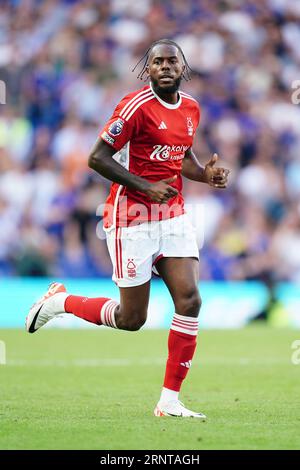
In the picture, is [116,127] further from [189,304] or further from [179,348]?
[179,348]

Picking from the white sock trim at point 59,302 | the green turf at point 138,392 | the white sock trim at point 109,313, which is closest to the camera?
the green turf at point 138,392

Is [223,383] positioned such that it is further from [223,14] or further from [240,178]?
[223,14]

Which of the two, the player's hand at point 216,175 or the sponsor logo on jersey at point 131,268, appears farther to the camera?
the player's hand at point 216,175

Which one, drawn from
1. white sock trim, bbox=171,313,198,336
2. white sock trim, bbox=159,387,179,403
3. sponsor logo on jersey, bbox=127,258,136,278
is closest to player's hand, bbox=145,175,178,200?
sponsor logo on jersey, bbox=127,258,136,278

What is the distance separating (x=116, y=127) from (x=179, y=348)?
164 cm

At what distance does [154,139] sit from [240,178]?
10133mm

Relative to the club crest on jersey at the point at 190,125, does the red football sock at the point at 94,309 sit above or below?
below

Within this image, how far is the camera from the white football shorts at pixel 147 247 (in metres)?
7.16

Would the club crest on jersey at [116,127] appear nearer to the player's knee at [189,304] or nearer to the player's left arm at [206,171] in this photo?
the player's left arm at [206,171]

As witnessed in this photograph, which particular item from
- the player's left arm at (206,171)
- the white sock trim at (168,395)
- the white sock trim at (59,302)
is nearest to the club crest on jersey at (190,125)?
the player's left arm at (206,171)

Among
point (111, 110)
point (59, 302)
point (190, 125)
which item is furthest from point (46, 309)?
point (111, 110)
